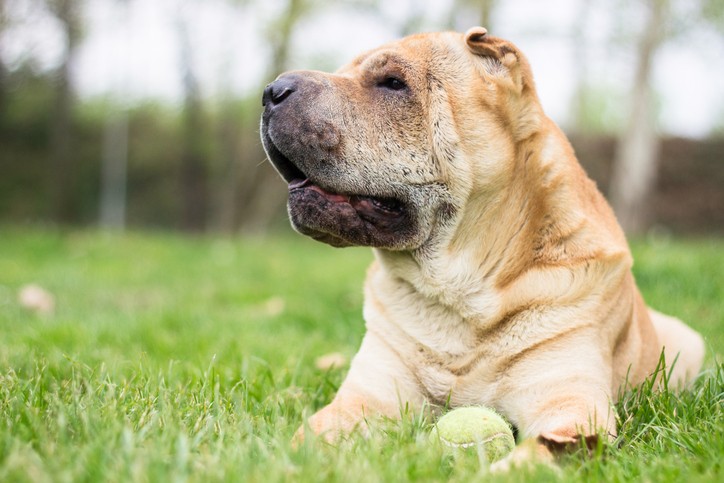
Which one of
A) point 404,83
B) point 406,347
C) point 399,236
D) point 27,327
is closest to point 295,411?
point 406,347

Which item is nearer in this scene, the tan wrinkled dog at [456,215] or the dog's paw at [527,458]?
the dog's paw at [527,458]

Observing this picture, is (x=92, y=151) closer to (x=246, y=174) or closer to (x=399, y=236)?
(x=246, y=174)

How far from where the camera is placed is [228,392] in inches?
101

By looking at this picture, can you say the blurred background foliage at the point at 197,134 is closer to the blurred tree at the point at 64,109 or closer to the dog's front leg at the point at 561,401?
the blurred tree at the point at 64,109

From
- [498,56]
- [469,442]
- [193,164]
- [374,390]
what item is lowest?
[193,164]

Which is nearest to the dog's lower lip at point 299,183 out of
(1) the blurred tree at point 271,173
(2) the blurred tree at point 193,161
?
(1) the blurred tree at point 271,173

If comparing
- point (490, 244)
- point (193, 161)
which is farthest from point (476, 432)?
point (193, 161)

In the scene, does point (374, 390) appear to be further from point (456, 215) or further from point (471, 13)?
point (471, 13)

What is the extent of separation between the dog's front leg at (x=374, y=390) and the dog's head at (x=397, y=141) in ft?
1.35

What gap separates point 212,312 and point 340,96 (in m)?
2.64

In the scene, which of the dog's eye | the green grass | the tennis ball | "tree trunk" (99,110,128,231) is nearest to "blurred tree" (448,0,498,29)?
the green grass

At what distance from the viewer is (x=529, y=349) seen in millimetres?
2498

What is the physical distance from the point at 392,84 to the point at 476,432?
131 cm

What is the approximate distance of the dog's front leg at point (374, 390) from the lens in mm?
2445
